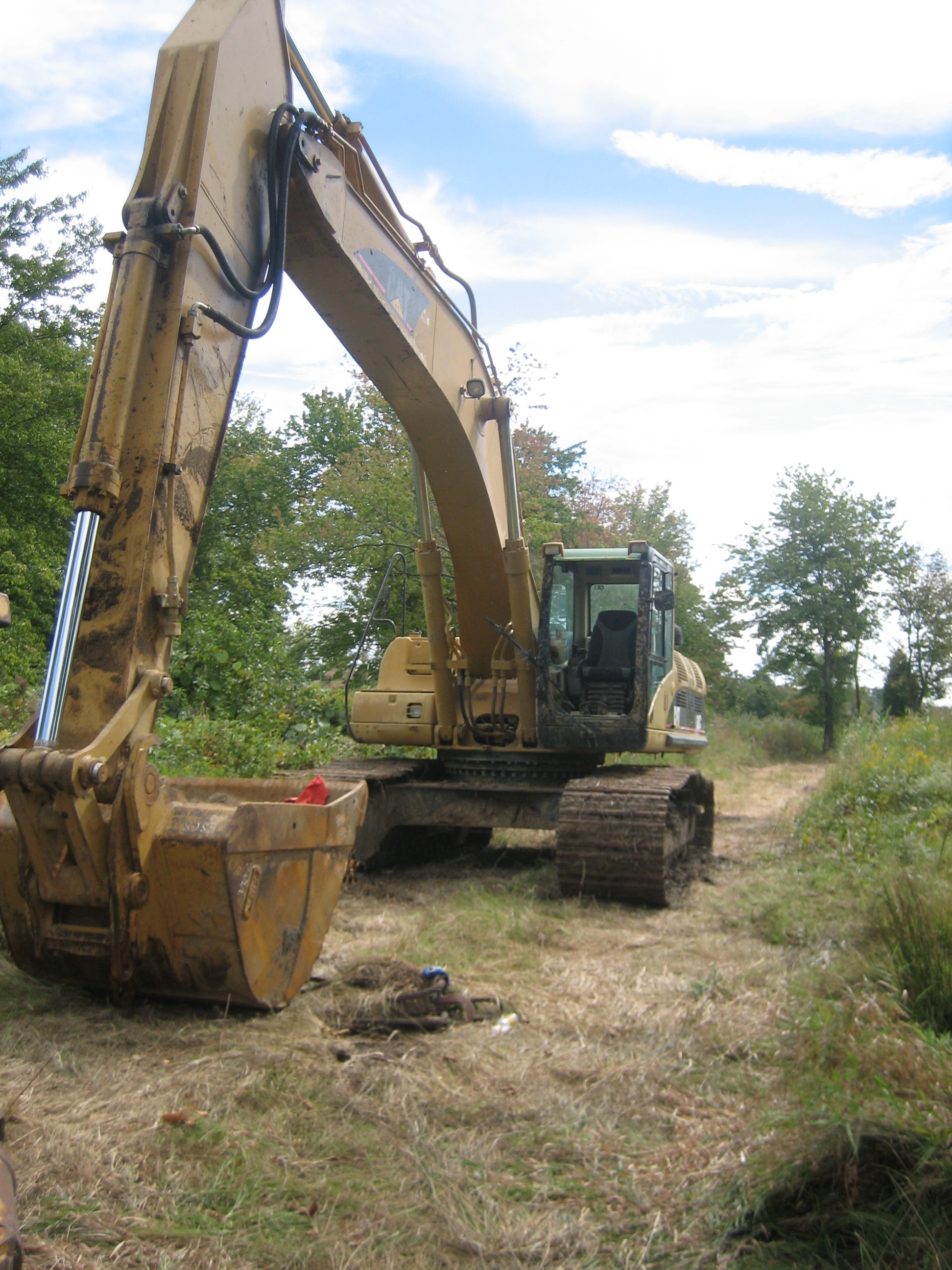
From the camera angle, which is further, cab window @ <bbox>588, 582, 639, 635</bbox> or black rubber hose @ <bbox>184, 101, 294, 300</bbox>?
cab window @ <bbox>588, 582, 639, 635</bbox>

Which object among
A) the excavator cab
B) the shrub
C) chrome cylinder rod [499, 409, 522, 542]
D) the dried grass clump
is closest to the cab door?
the excavator cab

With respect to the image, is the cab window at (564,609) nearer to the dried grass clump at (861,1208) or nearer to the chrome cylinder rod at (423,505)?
the chrome cylinder rod at (423,505)

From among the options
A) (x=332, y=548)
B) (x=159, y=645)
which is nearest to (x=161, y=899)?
(x=159, y=645)

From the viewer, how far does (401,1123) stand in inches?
128

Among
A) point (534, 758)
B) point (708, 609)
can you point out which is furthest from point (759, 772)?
point (534, 758)

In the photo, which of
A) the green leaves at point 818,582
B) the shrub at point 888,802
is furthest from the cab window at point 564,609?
the green leaves at point 818,582

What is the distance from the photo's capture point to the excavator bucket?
3635 mm

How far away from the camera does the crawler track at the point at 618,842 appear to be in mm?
6777

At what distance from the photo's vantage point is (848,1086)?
291 cm

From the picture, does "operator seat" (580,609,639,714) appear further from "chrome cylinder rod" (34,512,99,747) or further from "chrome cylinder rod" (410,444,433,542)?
"chrome cylinder rod" (34,512,99,747)

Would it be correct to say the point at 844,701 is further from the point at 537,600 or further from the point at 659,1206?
the point at 659,1206

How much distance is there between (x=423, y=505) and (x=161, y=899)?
13.7 feet

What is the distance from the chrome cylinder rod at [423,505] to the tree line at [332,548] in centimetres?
402

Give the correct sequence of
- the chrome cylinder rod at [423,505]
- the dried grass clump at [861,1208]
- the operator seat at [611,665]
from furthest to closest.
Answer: the operator seat at [611,665] < the chrome cylinder rod at [423,505] < the dried grass clump at [861,1208]
